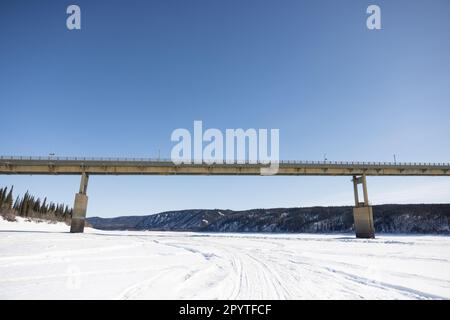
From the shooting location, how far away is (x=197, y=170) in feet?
146

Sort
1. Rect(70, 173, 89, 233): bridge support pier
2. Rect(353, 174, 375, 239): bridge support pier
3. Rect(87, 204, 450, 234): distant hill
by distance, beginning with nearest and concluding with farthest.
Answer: Rect(70, 173, 89, 233): bridge support pier
Rect(353, 174, 375, 239): bridge support pier
Rect(87, 204, 450, 234): distant hill

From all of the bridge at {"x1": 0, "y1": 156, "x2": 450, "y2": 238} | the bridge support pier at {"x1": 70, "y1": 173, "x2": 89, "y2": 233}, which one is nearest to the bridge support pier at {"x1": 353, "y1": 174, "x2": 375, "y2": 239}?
the bridge at {"x1": 0, "y1": 156, "x2": 450, "y2": 238}

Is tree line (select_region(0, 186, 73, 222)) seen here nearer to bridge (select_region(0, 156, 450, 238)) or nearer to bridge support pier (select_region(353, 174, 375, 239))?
bridge (select_region(0, 156, 450, 238))

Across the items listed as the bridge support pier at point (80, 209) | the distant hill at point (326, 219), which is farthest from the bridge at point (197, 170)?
the distant hill at point (326, 219)

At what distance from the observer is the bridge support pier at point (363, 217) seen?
41.7 meters

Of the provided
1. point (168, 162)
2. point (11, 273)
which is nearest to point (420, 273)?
point (11, 273)

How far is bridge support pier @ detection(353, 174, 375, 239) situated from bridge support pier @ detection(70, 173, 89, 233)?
42283mm

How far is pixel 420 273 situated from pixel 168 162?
3880 centimetres

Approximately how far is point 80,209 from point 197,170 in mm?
18649

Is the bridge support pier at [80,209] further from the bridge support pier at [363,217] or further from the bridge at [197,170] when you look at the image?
the bridge support pier at [363,217]

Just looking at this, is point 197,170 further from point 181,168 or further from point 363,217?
point 363,217

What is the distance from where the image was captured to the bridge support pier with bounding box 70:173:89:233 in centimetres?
3922

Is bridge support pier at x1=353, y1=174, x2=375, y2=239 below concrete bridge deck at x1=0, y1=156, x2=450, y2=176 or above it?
below
